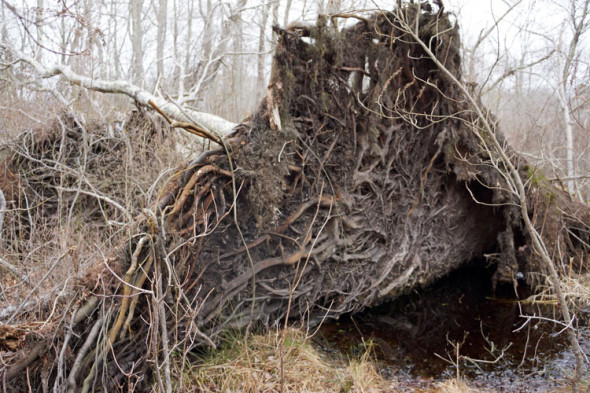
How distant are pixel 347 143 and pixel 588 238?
517 cm

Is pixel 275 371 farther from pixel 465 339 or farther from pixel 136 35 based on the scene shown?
pixel 136 35

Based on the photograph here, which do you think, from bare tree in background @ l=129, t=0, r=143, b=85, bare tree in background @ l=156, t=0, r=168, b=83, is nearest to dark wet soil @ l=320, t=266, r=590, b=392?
bare tree in background @ l=129, t=0, r=143, b=85

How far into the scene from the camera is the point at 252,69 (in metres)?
18.4

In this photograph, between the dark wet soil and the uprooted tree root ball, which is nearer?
the uprooted tree root ball

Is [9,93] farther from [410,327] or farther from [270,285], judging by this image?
[410,327]

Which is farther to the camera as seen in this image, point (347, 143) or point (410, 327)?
point (410, 327)

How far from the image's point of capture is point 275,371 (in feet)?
12.6

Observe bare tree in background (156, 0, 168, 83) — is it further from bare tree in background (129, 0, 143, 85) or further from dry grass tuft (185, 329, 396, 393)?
dry grass tuft (185, 329, 396, 393)

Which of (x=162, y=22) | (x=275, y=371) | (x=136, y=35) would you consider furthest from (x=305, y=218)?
(x=162, y=22)

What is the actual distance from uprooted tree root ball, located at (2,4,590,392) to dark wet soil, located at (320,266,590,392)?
0.30 metres

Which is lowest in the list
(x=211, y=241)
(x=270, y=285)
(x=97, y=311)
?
(x=270, y=285)

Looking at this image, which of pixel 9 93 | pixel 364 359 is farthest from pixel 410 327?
pixel 9 93

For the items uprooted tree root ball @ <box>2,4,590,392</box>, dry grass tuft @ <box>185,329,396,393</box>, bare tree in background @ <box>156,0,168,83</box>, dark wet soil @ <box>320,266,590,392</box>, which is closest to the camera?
uprooted tree root ball @ <box>2,4,590,392</box>

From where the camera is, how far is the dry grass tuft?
3584 millimetres
